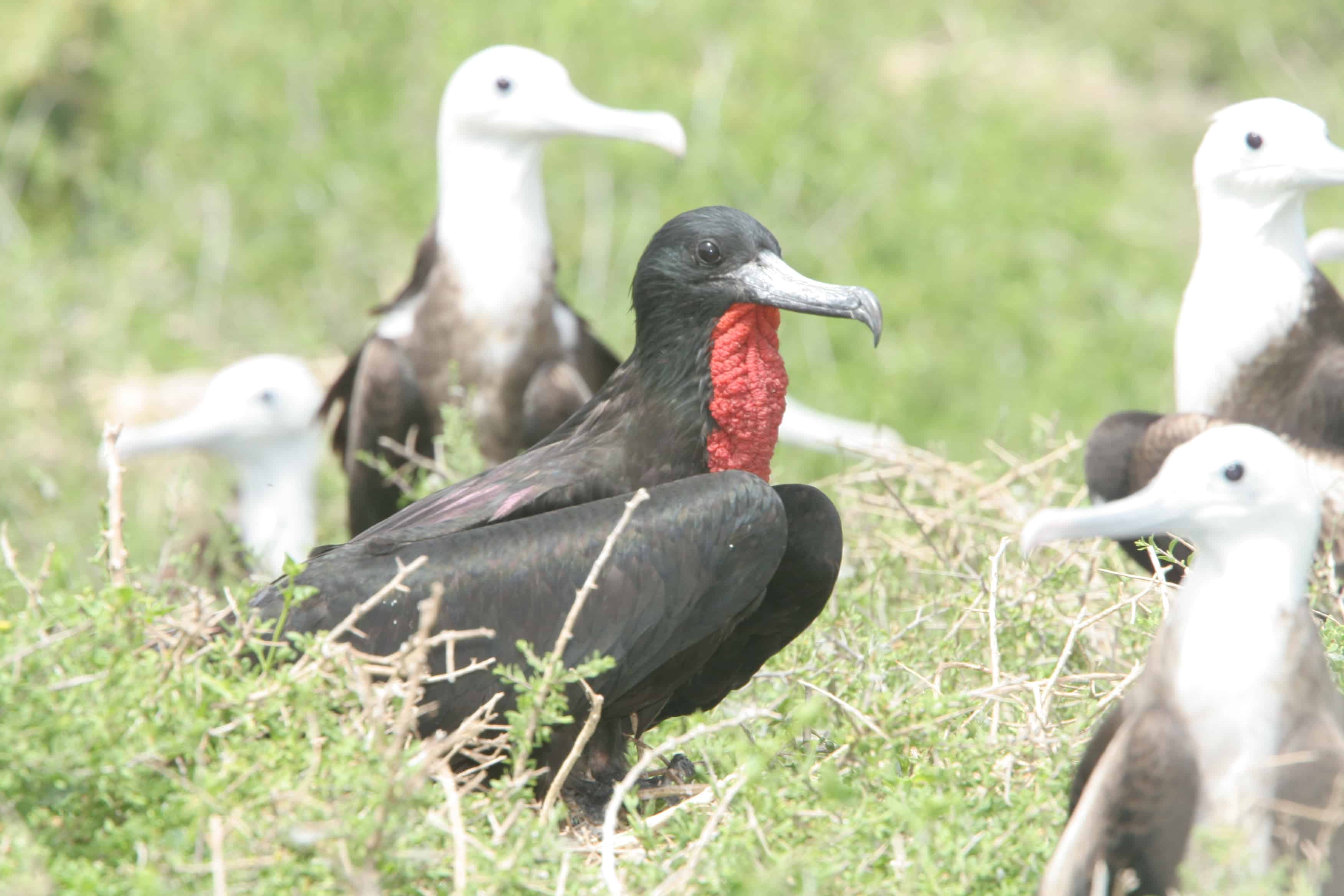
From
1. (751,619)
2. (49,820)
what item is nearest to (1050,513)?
(751,619)

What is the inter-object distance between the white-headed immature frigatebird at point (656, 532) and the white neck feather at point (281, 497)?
203 cm

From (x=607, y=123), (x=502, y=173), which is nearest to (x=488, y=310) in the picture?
(x=502, y=173)

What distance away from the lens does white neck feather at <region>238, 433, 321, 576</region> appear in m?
5.45

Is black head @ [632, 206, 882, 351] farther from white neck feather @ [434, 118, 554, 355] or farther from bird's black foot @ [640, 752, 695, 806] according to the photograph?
white neck feather @ [434, 118, 554, 355]

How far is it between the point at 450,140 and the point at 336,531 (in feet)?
4.73

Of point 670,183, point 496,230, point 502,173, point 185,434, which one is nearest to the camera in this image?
point 496,230

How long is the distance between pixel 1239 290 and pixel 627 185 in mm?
4124

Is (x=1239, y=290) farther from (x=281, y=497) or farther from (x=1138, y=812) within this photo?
(x=281, y=497)

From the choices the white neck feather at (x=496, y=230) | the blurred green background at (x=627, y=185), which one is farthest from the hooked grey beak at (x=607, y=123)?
the blurred green background at (x=627, y=185)

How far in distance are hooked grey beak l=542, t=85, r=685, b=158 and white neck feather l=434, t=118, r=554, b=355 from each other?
0.12m

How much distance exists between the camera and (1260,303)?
4582 mm

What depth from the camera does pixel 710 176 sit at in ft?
27.2

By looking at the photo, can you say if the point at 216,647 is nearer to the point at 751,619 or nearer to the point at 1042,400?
the point at 751,619

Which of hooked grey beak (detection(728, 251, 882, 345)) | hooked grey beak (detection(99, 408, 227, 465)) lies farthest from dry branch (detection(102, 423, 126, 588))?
hooked grey beak (detection(99, 408, 227, 465))
